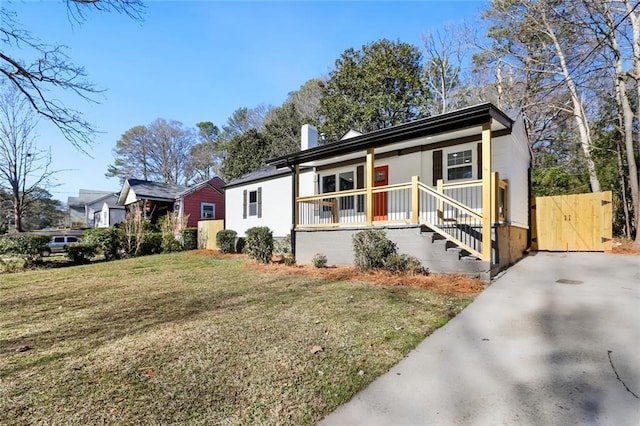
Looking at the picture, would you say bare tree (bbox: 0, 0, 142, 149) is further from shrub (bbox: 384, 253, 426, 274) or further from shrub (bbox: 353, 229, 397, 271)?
shrub (bbox: 384, 253, 426, 274)

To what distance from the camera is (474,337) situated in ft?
11.8

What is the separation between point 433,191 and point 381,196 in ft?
11.0

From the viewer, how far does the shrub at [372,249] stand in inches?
288

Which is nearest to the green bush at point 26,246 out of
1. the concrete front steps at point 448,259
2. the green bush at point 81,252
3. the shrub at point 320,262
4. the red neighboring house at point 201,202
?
the green bush at point 81,252

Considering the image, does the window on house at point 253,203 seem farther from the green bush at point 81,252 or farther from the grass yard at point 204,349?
the grass yard at point 204,349

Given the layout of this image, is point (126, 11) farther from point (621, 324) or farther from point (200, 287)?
point (621, 324)

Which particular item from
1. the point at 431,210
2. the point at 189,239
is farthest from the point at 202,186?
the point at 431,210

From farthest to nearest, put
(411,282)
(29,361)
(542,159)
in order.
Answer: (542,159), (411,282), (29,361)

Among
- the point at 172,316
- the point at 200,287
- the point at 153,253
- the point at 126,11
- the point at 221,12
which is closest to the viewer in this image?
the point at 172,316

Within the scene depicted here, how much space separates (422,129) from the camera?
24.0 feet

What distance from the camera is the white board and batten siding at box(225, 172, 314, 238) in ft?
42.6

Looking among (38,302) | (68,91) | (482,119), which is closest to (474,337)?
(482,119)

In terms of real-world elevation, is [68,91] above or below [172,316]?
above

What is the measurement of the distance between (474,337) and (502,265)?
165 inches
